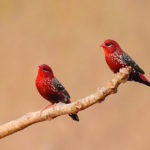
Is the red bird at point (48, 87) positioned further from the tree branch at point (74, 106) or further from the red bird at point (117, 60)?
the red bird at point (117, 60)

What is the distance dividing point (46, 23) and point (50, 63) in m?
0.37

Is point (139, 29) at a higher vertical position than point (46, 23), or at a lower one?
lower

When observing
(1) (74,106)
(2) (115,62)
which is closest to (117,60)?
(2) (115,62)

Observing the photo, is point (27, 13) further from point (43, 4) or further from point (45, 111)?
point (45, 111)

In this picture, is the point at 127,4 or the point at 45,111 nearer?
the point at 45,111

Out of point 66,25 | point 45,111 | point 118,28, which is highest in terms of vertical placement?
point 66,25

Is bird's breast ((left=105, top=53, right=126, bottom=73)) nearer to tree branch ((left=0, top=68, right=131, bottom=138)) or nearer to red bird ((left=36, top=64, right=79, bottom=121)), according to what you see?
tree branch ((left=0, top=68, right=131, bottom=138))

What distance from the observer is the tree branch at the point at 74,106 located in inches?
82.2

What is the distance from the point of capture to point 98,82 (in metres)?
3.89

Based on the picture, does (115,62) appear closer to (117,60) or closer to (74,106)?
(117,60)

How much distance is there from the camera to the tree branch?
209 centimetres

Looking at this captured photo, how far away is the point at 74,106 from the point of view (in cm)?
215

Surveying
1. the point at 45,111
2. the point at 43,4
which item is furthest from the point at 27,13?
the point at 45,111

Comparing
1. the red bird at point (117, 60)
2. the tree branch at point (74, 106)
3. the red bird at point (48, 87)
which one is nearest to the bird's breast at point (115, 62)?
the red bird at point (117, 60)
